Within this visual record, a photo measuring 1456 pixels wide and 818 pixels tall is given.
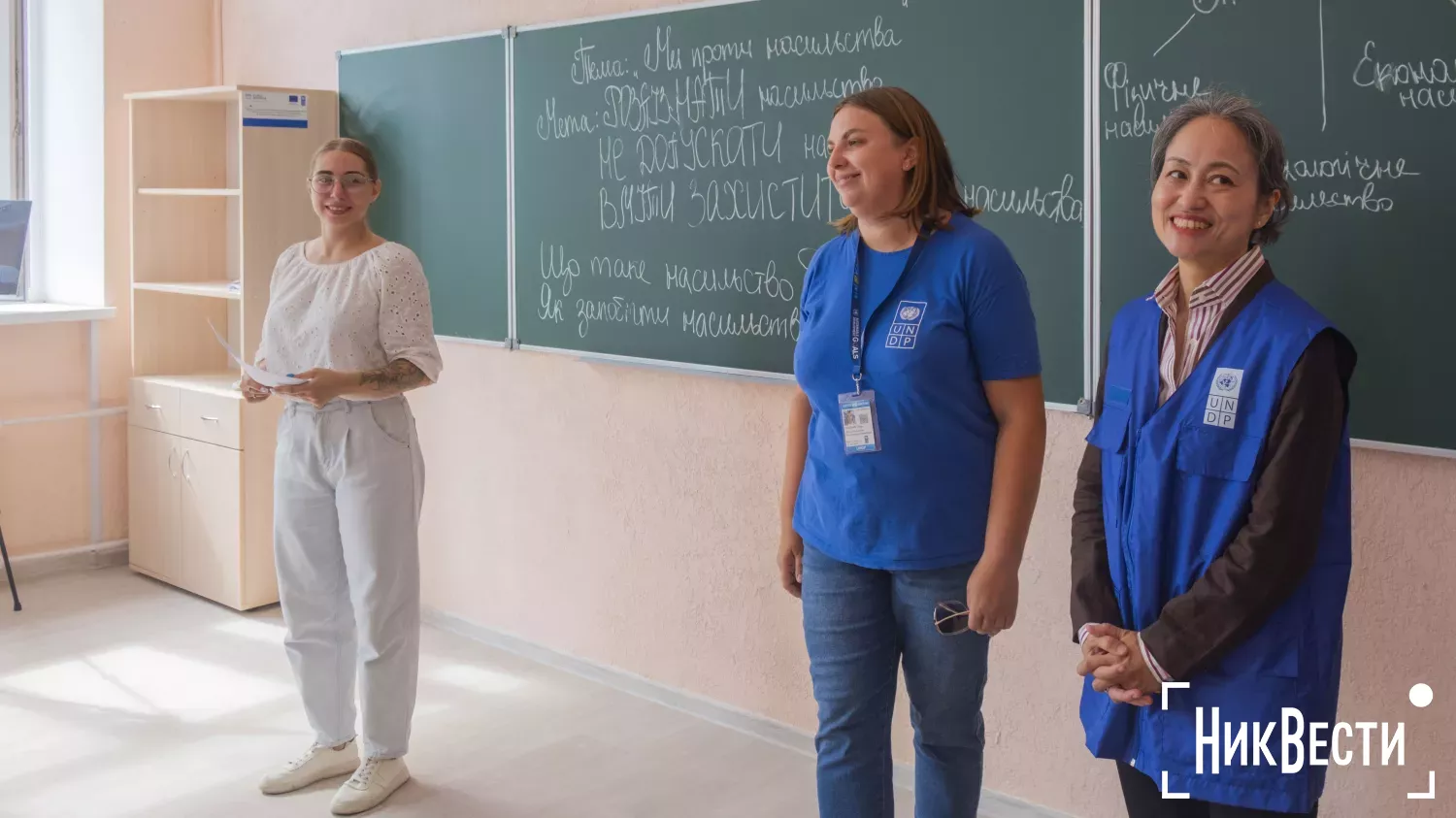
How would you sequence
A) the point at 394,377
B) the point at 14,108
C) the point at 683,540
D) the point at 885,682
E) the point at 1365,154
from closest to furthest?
1. the point at 885,682
2. the point at 1365,154
3. the point at 394,377
4. the point at 683,540
5. the point at 14,108

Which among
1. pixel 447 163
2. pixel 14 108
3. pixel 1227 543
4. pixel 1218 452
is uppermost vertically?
pixel 14 108

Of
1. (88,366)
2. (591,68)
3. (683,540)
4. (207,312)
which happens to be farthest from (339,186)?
(88,366)

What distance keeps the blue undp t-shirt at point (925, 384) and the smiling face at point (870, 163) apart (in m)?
Result: 0.09

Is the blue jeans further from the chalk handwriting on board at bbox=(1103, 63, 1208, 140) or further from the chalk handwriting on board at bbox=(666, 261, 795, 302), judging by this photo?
the chalk handwriting on board at bbox=(666, 261, 795, 302)

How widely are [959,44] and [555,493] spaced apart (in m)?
1.89

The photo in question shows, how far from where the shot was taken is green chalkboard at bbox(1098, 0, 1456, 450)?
2.25 m

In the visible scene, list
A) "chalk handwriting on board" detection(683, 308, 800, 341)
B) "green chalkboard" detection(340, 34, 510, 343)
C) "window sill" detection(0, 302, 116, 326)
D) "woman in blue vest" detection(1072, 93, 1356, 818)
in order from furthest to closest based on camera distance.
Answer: "window sill" detection(0, 302, 116, 326), "green chalkboard" detection(340, 34, 510, 343), "chalk handwriting on board" detection(683, 308, 800, 341), "woman in blue vest" detection(1072, 93, 1356, 818)

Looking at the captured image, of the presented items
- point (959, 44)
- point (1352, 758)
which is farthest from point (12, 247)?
point (1352, 758)

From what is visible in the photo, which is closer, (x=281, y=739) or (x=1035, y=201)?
(x=1035, y=201)

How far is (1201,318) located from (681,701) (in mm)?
2299

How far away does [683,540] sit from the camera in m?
3.68

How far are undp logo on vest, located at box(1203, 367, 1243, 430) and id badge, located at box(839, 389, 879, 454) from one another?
54 centimetres

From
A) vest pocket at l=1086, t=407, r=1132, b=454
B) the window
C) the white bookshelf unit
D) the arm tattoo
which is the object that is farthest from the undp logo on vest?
the window

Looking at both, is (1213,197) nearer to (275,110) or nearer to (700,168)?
(700,168)
